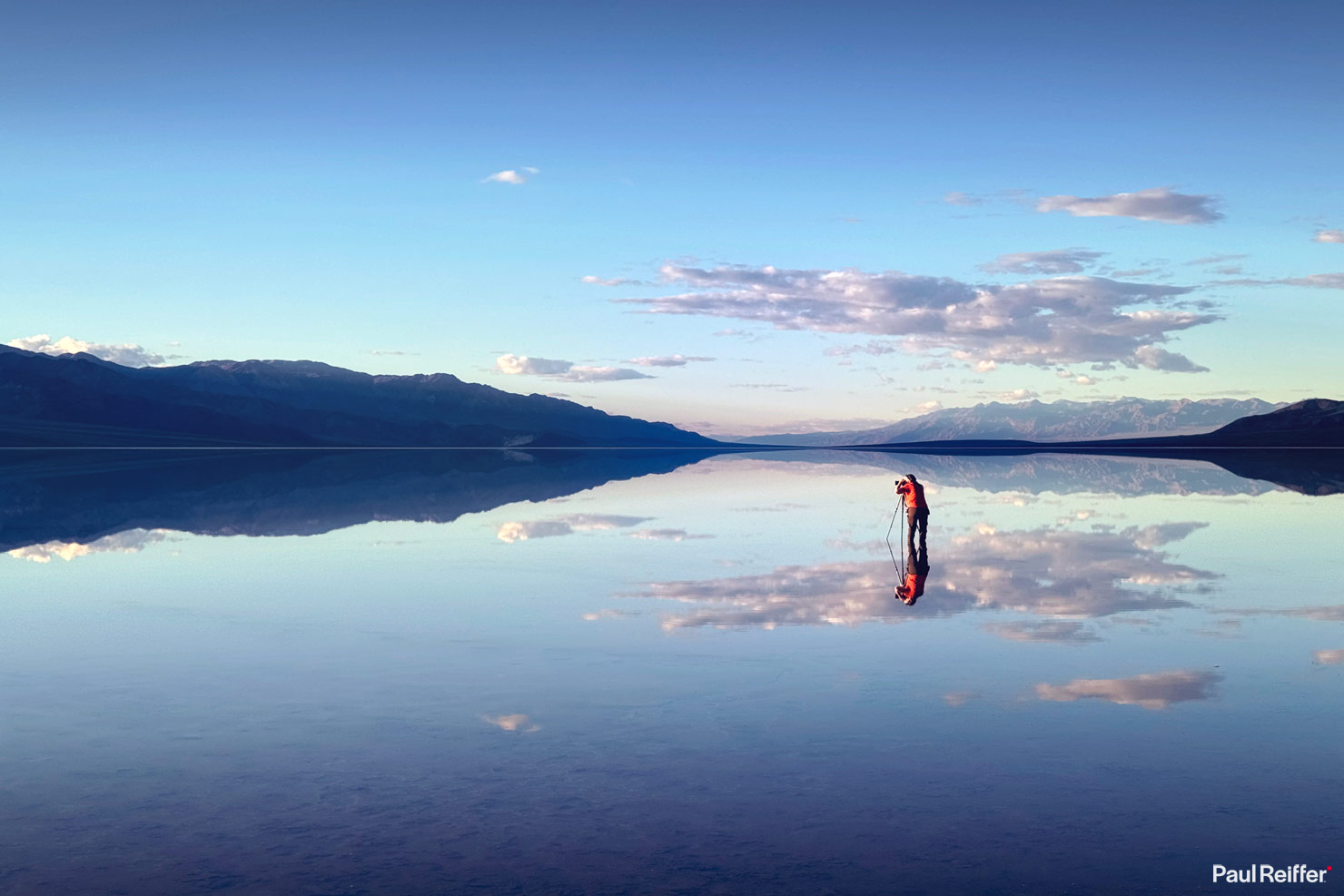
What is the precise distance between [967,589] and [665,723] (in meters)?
10.3

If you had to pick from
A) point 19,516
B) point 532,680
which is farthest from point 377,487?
point 532,680

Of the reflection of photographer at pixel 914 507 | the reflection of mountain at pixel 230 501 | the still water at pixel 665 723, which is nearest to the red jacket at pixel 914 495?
the reflection of photographer at pixel 914 507

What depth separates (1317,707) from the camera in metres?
10.5

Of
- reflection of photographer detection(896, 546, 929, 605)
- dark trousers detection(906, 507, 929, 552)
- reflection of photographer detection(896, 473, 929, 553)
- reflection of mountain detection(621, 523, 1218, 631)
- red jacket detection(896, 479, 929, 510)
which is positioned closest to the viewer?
reflection of mountain detection(621, 523, 1218, 631)

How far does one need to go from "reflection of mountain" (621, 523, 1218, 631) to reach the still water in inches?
5.2

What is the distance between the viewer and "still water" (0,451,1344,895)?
22.5ft

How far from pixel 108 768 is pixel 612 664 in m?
5.67

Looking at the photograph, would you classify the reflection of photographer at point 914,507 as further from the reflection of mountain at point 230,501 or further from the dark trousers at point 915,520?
the reflection of mountain at point 230,501

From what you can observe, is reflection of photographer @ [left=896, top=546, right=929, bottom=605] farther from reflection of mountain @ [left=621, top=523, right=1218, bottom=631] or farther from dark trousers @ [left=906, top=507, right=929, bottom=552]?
dark trousers @ [left=906, top=507, right=929, bottom=552]

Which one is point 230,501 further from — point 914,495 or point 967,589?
point 967,589

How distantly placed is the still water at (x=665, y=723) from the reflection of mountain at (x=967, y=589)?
5.2 inches

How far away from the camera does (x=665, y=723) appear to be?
10078 millimetres

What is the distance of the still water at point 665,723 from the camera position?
6871mm

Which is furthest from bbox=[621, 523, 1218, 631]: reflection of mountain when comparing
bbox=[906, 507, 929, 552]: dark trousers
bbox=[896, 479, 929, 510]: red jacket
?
bbox=[896, 479, 929, 510]: red jacket
